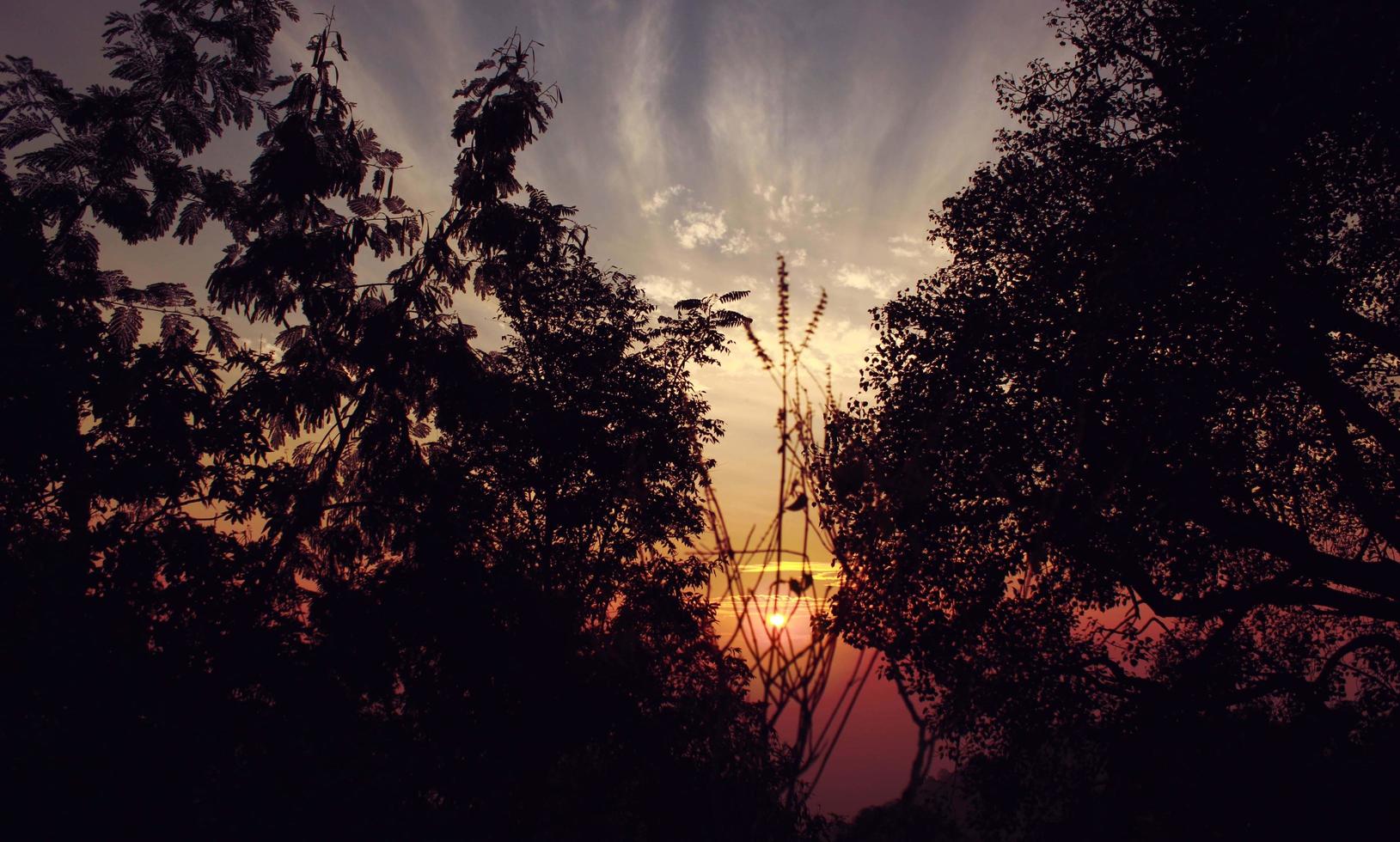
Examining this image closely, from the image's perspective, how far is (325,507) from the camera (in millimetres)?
13422

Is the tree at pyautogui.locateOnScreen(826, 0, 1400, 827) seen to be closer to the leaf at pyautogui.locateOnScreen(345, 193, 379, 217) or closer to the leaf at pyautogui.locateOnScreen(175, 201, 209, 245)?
the leaf at pyautogui.locateOnScreen(345, 193, 379, 217)

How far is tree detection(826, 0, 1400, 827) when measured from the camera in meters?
10.0

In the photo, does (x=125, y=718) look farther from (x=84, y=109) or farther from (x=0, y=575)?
(x=84, y=109)

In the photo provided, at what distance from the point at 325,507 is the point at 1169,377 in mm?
15234

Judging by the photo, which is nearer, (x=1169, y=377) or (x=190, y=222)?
(x=1169, y=377)

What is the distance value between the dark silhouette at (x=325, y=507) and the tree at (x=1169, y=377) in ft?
15.7

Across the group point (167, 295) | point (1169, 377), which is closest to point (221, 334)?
point (167, 295)

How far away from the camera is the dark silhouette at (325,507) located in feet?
29.9

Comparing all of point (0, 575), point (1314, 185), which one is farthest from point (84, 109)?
point (1314, 185)

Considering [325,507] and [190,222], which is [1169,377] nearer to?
[325,507]

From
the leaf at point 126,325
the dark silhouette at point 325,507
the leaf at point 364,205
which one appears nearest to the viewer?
the dark silhouette at point 325,507

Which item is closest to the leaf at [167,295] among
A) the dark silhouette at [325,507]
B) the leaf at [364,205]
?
the dark silhouette at [325,507]

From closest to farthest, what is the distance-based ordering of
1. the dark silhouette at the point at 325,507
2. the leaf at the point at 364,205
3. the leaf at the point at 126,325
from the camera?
the dark silhouette at the point at 325,507 < the leaf at the point at 126,325 < the leaf at the point at 364,205

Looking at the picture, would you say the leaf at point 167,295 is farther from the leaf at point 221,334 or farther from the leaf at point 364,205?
the leaf at point 364,205
